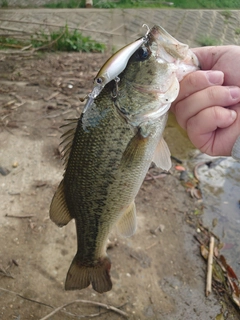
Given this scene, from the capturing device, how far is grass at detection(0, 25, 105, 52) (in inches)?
260

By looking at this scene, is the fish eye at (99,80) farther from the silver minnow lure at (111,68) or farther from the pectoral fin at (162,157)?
the pectoral fin at (162,157)

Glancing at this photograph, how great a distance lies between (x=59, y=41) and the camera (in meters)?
6.80

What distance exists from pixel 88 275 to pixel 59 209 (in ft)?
1.86

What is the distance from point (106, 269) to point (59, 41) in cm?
528

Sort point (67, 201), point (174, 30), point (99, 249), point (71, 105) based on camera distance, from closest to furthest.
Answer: point (67, 201)
point (99, 249)
point (71, 105)
point (174, 30)

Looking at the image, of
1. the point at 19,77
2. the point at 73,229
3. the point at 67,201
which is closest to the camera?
the point at 67,201

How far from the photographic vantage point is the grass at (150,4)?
9.04 m

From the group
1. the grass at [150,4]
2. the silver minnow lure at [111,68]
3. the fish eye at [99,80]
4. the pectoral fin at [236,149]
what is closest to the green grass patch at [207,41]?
the grass at [150,4]

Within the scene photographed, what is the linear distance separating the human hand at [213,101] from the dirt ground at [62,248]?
1653 mm

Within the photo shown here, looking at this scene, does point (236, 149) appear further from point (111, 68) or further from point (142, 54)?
point (111, 68)

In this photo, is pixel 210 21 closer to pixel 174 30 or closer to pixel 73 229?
pixel 174 30

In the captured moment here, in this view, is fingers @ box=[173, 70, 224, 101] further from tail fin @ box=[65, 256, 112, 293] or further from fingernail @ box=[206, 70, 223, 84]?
tail fin @ box=[65, 256, 112, 293]

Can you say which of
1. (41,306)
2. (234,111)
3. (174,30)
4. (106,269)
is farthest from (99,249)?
(174,30)

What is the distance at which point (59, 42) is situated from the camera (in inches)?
268
